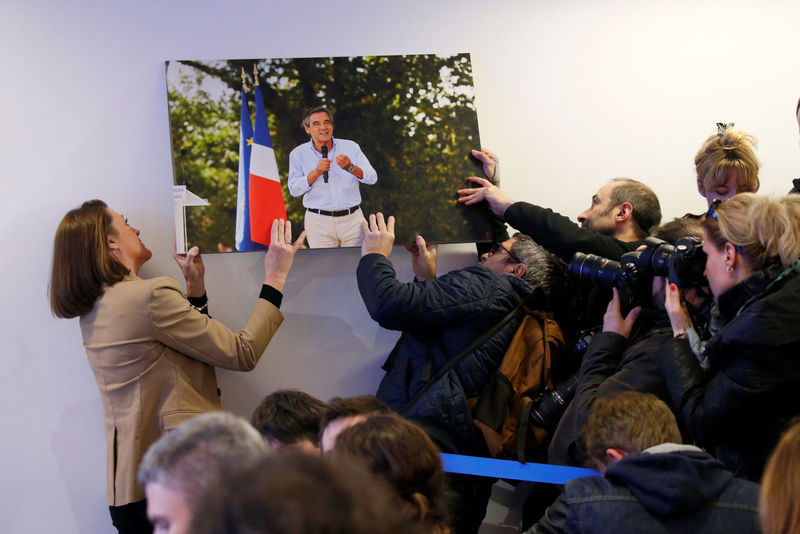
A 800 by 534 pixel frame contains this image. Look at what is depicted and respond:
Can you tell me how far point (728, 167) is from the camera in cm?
265

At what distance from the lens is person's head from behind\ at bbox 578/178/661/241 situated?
9.46 feet

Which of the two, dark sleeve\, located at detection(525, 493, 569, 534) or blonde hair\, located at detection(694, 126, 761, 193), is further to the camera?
blonde hair\, located at detection(694, 126, 761, 193)

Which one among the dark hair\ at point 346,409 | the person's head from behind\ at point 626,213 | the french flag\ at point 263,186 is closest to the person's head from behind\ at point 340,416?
the dark hair\ at point 346,409

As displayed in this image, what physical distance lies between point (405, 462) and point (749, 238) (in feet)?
3.89

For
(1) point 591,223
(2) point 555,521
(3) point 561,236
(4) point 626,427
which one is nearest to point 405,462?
(2) point 555,521

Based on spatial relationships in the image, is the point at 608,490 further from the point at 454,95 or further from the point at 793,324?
the point at 454,95

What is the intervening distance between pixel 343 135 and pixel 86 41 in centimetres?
120

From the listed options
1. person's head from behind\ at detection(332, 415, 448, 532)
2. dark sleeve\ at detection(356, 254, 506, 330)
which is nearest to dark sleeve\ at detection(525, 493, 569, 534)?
person's head from behind\ at detection(332, 415, 448, 532)

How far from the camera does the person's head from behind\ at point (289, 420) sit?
78.2 inches

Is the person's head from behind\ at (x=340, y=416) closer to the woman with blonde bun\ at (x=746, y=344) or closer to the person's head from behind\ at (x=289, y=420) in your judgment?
the person's head from behind\ at (x=289, y=420)

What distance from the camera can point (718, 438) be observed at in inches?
79.4

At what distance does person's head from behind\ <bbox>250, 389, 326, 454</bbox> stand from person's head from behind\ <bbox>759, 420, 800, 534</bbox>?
3.69 ft

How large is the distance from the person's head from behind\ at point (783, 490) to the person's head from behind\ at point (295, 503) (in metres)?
0.71

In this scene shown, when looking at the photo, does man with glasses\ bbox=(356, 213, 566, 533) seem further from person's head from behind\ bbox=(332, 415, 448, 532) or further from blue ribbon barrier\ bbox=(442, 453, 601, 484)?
person's head from behind\ bbox=(332, 415, 448, 532)
